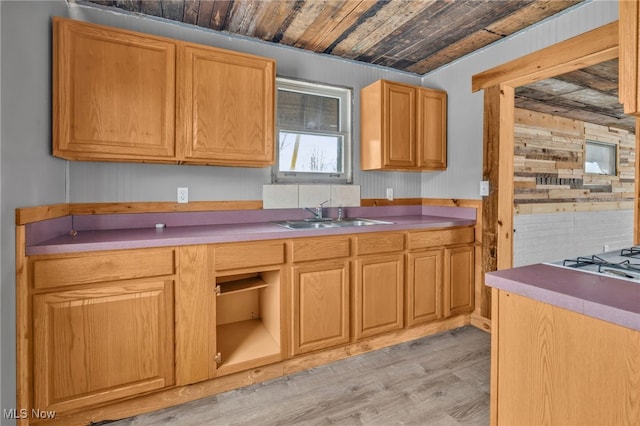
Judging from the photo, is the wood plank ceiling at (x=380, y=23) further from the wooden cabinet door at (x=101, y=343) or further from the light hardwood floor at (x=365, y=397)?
the light hardwood floor at (x=365, y=397)

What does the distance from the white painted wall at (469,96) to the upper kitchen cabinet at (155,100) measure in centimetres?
180

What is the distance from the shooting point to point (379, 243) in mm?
2385

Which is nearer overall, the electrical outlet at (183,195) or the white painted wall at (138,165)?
the white painted wall at (138,165)

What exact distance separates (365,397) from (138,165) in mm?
2084

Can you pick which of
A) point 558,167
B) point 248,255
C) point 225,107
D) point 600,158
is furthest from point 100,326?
point 600,158

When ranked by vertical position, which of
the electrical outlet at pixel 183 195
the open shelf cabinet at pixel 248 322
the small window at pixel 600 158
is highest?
the small window at pixel 600 158

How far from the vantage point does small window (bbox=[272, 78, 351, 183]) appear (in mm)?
2748

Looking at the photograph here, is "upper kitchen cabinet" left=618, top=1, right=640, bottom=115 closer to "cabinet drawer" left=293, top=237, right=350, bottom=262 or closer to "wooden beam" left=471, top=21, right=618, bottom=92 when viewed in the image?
A: "wooden beam" left=471, top=21, right=618, bottom=92

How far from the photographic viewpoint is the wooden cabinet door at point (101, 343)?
1538 mm

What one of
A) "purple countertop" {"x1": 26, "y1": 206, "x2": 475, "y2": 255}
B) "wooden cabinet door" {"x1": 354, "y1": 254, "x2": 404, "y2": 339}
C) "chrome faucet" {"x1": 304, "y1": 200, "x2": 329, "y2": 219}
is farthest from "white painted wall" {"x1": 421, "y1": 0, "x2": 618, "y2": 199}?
"chrome faucet" {"x1": 304, "y1": 200, "x2": 329, "y2": 219}

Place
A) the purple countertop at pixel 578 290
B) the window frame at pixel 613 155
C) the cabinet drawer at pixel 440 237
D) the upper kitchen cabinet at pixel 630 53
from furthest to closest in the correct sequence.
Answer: the window frame at pixel 613 155 → the cabinet drawer at pixel 440 237 → the upper kitchen cabinet at pixel 630 53 → the purple countertop at pixel 578 290

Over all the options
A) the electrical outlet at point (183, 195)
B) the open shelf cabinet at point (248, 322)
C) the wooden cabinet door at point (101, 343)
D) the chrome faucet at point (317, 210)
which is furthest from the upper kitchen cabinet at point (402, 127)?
the wooden cabinet door at point (101, 343)

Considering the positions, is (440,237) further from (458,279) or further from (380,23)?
(380,23)

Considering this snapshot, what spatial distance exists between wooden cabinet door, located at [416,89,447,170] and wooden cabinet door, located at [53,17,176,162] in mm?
2086
